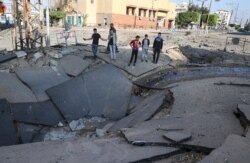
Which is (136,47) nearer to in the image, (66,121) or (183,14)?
(66,121)

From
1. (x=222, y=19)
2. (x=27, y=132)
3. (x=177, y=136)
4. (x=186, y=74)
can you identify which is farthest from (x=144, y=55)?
(x=222, y=19)

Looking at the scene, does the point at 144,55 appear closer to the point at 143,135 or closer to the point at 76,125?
the point at 76,125

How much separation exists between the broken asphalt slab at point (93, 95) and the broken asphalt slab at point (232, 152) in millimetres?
5522

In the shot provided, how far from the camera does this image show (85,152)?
6.59 metres

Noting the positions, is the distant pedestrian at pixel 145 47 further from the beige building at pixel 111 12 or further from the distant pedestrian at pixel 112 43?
the beige building at pixel 111 12

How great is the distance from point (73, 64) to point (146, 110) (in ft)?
16.5

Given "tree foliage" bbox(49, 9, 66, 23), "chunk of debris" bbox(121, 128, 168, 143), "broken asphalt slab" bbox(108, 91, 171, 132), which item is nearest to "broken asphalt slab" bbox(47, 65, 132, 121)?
"broken asphalt slab" bbox(108, 91, 171, 132)

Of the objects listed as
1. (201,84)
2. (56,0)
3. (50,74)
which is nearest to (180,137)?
(201,84)

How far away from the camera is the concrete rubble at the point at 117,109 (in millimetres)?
6508

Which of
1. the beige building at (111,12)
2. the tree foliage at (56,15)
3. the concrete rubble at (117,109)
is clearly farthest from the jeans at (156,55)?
the beige building at (111,12)

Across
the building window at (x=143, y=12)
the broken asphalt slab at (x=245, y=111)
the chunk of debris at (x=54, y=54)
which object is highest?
the building window at (x=143, y=12)

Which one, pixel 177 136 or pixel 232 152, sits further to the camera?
pixel 177 136

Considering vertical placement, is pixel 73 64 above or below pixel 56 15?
below

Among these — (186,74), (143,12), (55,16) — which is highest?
(143,12)
